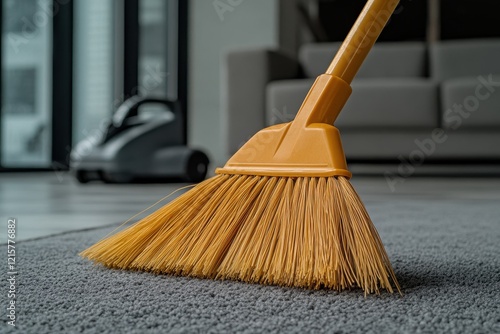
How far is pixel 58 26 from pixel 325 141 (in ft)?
10.2

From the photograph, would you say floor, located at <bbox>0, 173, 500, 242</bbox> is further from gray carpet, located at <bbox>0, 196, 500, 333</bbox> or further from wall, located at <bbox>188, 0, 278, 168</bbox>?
wall, located at <bbox>188, 0, 278, 168</bbox>

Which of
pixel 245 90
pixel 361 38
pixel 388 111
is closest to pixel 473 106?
pixel 388 111

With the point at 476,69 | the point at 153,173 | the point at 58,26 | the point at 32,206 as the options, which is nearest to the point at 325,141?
the point at 32,206

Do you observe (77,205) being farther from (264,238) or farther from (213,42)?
(213,42)

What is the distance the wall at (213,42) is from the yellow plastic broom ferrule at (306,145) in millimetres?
3699

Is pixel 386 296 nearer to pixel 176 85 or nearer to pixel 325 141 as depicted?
pixel 325 141

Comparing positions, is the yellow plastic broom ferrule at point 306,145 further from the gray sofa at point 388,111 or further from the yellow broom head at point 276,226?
the gray sofa at point 388,111

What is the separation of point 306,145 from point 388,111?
212 cm

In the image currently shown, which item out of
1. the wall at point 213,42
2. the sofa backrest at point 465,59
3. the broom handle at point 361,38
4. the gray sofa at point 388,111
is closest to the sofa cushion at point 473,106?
the gray sofa at point 388,111

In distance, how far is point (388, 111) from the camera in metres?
2.61

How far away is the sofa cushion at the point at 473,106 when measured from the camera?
2.56 metres

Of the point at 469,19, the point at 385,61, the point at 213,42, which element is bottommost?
the point at 385,61

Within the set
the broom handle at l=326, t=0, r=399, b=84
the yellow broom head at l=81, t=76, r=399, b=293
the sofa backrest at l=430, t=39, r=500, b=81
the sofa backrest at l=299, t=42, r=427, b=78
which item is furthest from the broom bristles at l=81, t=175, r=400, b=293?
the sofa backrest at l=430, t=39, r=500, b=81

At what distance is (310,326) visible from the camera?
1.33ft
